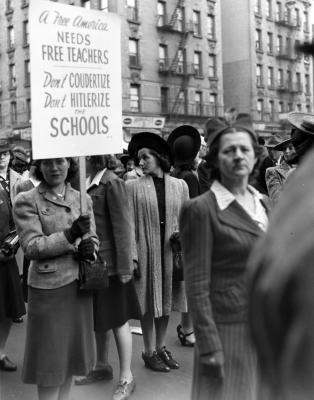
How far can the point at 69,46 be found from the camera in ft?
11.9

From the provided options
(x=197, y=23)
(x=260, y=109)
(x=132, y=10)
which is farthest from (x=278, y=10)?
(x=132, y=10)

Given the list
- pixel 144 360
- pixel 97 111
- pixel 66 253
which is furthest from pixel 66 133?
pixel 144 360

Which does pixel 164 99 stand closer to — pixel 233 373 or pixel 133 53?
pixel 133 53

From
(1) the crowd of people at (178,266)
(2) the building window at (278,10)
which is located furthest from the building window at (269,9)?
(1) the crowd of people at (178,266)

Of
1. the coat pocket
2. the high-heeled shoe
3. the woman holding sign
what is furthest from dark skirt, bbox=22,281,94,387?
the high-heeled shoe

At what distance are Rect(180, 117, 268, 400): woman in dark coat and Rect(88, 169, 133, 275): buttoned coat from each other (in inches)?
66.9

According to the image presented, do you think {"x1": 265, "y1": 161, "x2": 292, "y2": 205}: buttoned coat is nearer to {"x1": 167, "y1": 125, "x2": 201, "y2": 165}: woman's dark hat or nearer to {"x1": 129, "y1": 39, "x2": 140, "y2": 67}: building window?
{"x1": 167, "y1": 125, "x2": 201, "y2": 165}: woman's dark hat

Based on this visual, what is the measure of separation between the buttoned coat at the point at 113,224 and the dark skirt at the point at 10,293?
3.61 ft

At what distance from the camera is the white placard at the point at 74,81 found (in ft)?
11.3

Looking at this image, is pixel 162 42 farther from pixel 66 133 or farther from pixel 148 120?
pixel 66 133

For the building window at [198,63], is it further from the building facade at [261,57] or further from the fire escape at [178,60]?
the building facade at [261,57]

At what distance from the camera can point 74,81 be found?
12.1 ft

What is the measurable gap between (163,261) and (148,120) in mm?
28893

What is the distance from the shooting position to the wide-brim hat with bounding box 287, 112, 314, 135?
407cm
